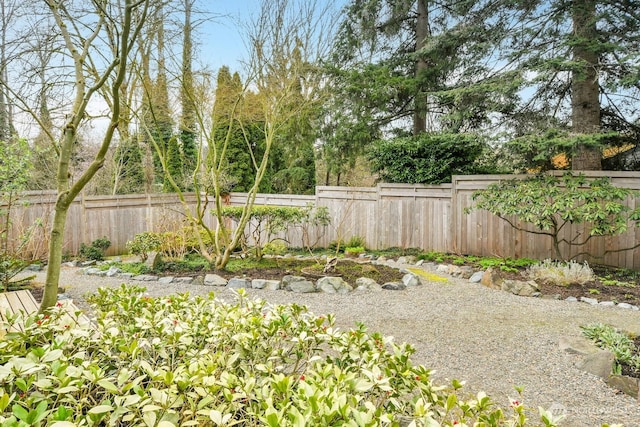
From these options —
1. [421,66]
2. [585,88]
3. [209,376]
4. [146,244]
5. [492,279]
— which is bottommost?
[492,279]

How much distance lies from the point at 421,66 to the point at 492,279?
5561mm

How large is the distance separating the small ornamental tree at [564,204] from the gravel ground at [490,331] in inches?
55.0

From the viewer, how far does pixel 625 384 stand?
2574 millimetres

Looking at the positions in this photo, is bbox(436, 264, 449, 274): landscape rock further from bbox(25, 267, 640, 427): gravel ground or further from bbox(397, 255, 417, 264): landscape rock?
bbox(397, 255, 417, 264): landscape rock

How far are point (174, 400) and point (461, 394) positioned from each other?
1.97 meters

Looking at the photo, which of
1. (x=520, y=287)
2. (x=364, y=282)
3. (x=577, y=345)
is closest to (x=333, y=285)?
(x=364, y=282)

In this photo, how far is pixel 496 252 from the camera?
7219 mm

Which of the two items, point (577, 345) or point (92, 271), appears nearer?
point (577, 345)

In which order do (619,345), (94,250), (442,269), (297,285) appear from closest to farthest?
1. (619,345)
2. (297,285)
3. (442,269)
4. (94,250)

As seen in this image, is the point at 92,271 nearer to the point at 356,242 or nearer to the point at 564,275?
the point at 356,242

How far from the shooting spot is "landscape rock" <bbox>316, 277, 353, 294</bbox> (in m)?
5.28

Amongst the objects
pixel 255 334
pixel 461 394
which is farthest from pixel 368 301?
pixel 255 334

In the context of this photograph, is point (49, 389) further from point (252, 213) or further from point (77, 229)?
point (77, 229)

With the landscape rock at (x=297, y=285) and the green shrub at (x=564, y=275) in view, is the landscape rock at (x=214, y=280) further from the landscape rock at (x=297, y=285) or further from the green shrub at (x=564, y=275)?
the green shrub at (x=564, y=275)
